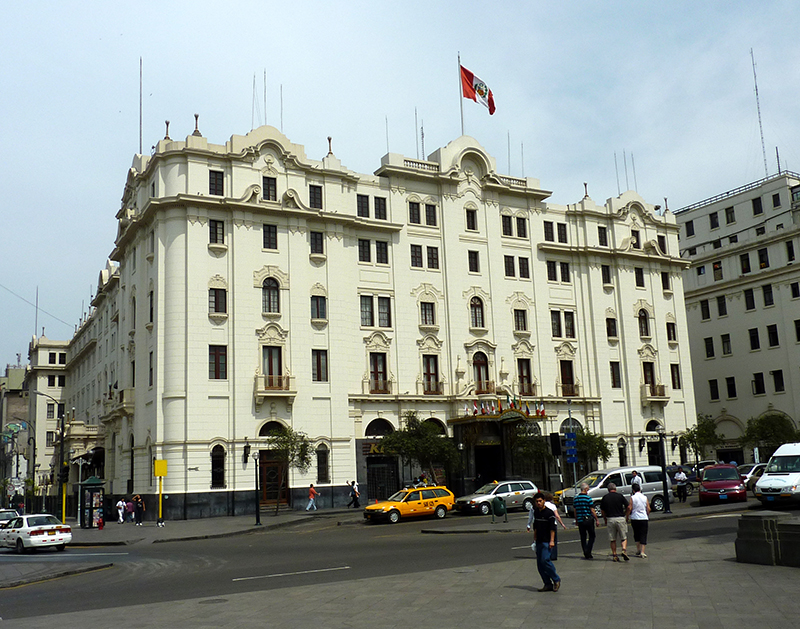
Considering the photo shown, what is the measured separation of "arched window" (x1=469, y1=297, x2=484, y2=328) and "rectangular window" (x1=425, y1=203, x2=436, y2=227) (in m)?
6.05

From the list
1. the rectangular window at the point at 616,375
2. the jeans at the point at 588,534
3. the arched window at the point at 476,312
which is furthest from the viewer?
the rectangular window at the point at 616,375

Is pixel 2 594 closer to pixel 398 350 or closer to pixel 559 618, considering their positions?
pixel 559 618

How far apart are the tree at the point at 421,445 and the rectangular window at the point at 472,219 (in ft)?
51.4

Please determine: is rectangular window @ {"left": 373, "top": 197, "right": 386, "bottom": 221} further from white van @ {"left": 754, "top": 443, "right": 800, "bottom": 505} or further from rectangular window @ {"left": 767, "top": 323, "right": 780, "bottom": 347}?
rectangular window @ {"left": 767, "top": 323, "right": 780, "bottom": 347}

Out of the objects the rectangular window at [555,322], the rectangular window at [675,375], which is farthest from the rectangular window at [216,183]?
the rectangular window at [675,375]

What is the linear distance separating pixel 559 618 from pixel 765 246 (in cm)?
6626

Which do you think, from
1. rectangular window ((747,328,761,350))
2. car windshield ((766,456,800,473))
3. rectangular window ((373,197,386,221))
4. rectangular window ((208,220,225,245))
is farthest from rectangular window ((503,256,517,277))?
car windshield ((766,456,800,473))

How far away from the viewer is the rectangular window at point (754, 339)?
70.9m

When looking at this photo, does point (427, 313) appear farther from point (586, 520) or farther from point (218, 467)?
point (586, 520)

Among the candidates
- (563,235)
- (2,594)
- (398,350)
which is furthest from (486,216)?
(2,594)

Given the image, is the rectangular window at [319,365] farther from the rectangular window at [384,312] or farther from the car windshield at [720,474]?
the car windshield at [720,474]

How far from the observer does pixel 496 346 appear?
56.3 metres

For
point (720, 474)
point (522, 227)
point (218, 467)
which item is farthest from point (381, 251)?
point (720, 474)

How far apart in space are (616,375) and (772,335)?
59.7 feet
